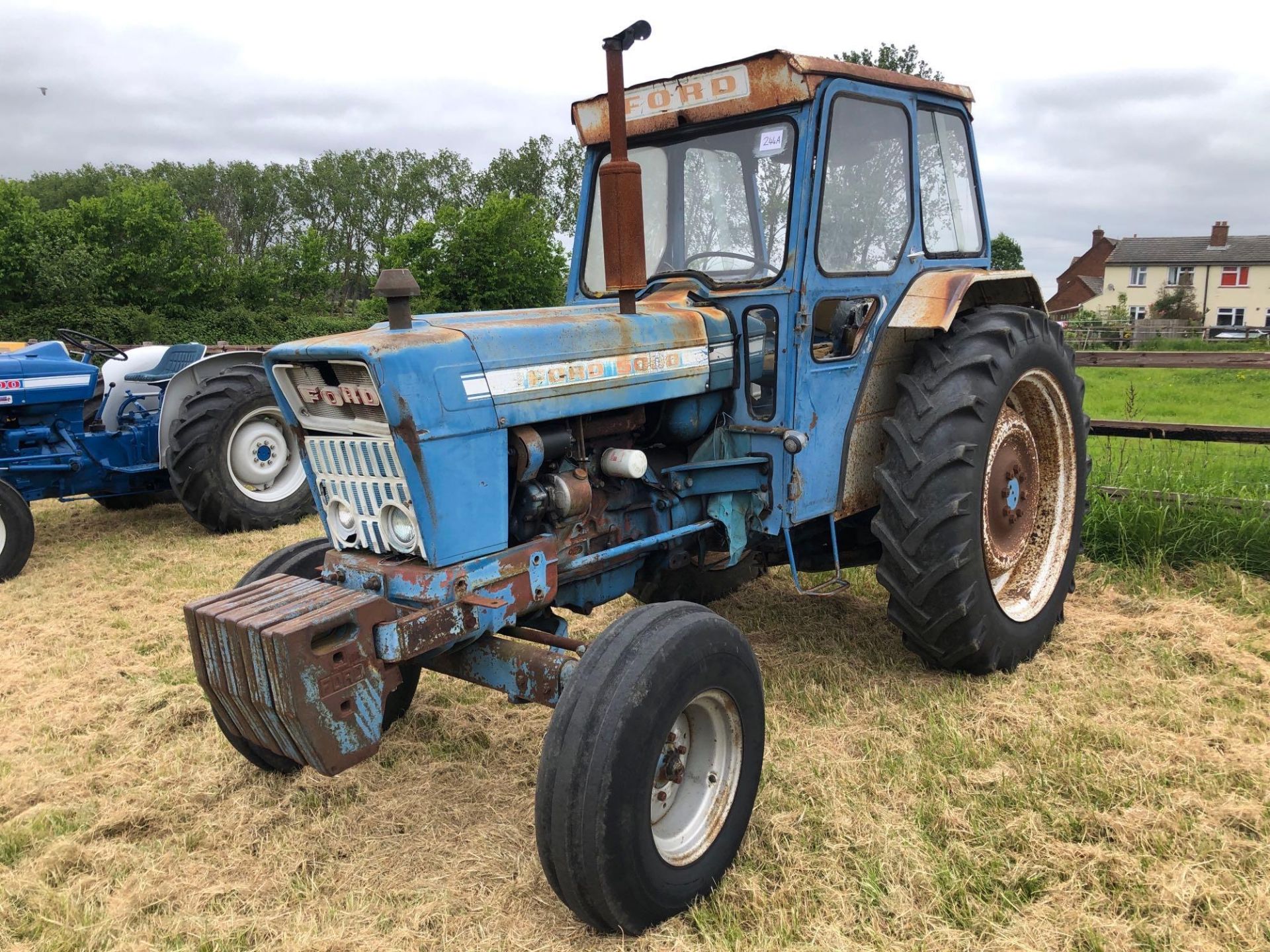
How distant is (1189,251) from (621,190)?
53.9 metres

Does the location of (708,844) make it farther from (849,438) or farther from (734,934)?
(849,438)

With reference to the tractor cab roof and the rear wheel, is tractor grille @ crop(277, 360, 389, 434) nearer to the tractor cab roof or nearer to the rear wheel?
the tractor cab roof

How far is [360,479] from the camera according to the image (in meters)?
2.72

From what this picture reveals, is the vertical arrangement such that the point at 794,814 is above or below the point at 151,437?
below

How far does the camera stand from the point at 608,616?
4746 millimetres

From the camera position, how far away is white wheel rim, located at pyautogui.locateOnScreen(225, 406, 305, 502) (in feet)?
22.1

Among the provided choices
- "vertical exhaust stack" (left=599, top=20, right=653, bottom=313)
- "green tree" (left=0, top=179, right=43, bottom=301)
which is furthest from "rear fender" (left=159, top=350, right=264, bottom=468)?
"green tree" (left=0, top=179, right=43, bottom=301)

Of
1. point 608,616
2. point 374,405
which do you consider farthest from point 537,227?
point 374,405

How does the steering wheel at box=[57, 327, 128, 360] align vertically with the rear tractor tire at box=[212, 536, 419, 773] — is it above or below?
above

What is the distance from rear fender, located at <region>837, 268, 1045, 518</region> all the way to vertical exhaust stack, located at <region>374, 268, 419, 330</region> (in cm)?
177

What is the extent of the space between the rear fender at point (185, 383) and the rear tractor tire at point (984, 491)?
16.3ft

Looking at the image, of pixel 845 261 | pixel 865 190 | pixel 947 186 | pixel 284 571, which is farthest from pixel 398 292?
pixel 947 186

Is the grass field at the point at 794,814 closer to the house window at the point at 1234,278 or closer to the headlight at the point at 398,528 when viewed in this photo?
the headlight at the point at 398,528

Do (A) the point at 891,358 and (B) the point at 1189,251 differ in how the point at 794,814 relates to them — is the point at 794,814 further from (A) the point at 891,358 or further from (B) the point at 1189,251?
(B) the point at 1189,251
